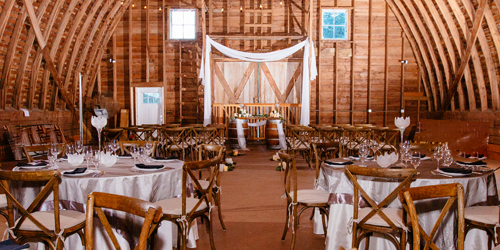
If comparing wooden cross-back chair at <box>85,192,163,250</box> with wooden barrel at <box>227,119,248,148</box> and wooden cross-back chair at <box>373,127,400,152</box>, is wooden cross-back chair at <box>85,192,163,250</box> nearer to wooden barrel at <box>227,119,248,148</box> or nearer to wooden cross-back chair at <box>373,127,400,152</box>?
wooden cross-back chair at <box>373,127,400,152</box>

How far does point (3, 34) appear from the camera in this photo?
796 centimetres

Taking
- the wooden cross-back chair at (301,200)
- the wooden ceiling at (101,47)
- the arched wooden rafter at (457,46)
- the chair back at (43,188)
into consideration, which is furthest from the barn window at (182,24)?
the chair back at (43,188)

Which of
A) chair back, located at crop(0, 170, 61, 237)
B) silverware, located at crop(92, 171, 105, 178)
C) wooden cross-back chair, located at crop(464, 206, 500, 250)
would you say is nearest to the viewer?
chair back, located at crop(0, 170, 61, 237)

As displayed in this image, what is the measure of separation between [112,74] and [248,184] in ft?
29.4

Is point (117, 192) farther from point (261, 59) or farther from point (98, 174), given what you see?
point (261, 59)

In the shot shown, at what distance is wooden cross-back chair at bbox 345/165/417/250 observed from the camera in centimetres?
263

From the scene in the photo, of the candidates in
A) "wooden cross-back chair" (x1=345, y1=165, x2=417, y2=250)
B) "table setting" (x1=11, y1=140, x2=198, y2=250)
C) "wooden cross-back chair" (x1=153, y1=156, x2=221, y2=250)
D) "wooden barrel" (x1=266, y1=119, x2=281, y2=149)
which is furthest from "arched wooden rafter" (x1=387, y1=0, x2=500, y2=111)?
A: "table setting" (x1=11, y1=140, x2=198, y2=250)

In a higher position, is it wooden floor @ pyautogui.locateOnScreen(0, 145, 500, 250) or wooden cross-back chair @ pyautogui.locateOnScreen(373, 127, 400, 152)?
wooden cross-back chair @ pyautogui.locateOnScreen(373, 127, 400, 152)

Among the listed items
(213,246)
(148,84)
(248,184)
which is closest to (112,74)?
(148,84)

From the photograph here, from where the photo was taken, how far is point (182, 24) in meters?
13.1

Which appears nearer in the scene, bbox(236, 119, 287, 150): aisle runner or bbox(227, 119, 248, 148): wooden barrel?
bbox(236, 119, 287, 150): aisle runner

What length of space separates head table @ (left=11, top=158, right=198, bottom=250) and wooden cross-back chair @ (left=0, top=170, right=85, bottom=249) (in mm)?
156

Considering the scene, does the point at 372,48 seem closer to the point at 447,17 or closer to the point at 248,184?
the point at 447,17

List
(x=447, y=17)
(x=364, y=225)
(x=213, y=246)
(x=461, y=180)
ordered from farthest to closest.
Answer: (x=447, y=17)
(x=213, y=246)
(x=461, y=180)
(x=364, y=225)
